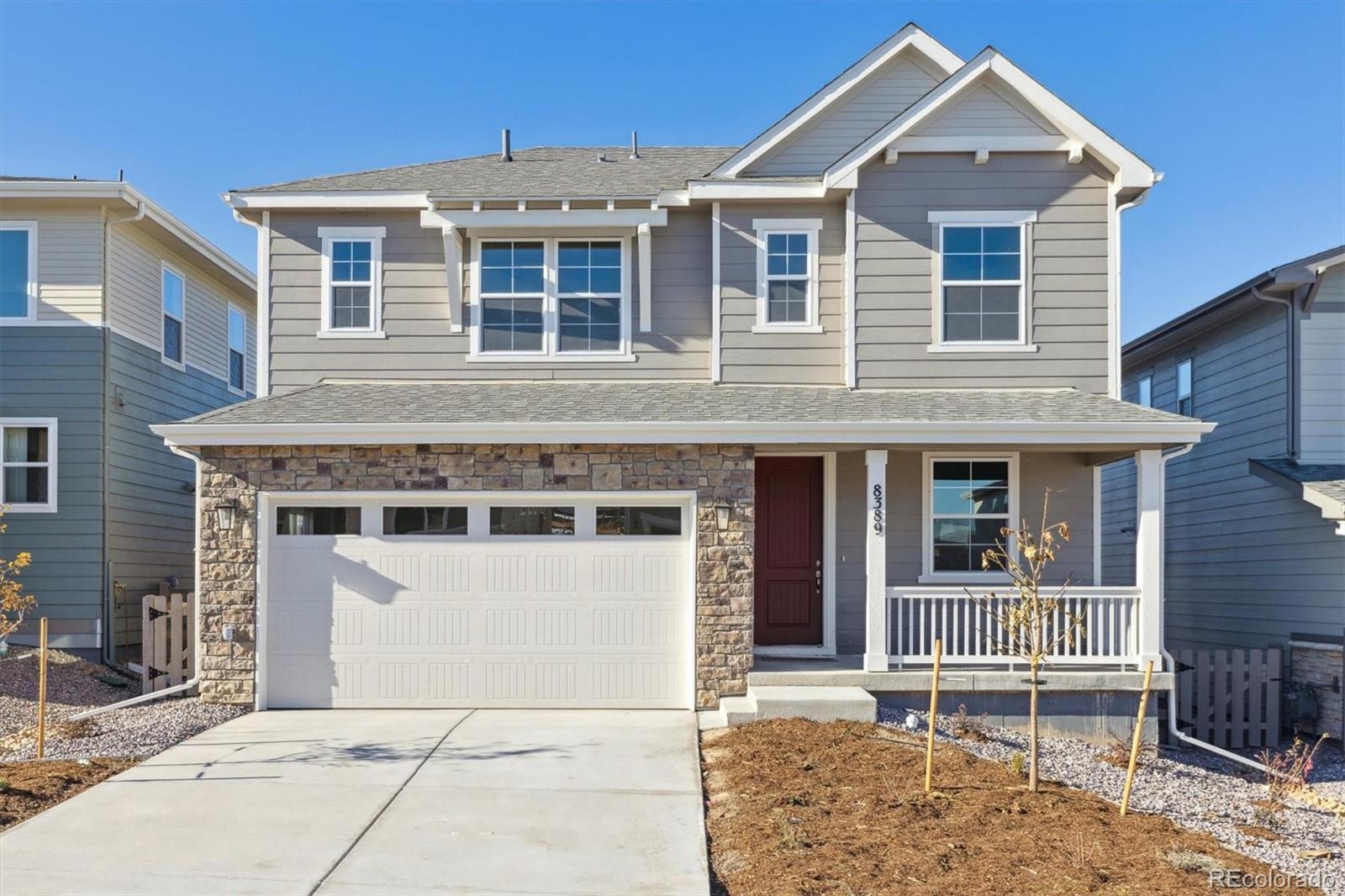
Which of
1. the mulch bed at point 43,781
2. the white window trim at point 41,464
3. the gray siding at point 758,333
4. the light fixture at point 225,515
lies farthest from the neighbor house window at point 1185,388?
the white window trim at point 41,464

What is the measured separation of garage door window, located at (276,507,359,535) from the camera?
33.1ft

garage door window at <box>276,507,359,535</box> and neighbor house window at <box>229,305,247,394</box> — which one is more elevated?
neighbor house window at <box>229,305,247,394</box>

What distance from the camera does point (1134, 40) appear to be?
12.4 meters

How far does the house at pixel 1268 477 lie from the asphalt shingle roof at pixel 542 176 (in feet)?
23.3

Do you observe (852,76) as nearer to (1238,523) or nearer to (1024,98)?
(1024,98)

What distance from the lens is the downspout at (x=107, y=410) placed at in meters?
12.9

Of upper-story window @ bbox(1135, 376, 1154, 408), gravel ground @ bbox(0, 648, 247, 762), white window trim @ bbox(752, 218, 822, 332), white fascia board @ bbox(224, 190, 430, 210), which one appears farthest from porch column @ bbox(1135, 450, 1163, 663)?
gravel ground @ bbox(0, 648, 247, 762)

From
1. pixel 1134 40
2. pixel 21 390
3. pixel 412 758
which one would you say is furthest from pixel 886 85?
pixel 21 390

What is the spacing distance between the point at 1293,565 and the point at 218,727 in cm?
1181

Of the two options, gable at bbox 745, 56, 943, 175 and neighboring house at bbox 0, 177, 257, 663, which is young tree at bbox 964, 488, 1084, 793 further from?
neighboring house at bbox 0, 177, 257, 663

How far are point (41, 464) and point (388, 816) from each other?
9.09m

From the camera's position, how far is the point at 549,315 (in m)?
11.4

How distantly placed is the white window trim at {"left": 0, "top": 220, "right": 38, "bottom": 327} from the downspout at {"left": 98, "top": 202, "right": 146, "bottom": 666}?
84 centimetres

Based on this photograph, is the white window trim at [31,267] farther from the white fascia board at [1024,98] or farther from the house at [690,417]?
the white fascia board at [1024,98]
